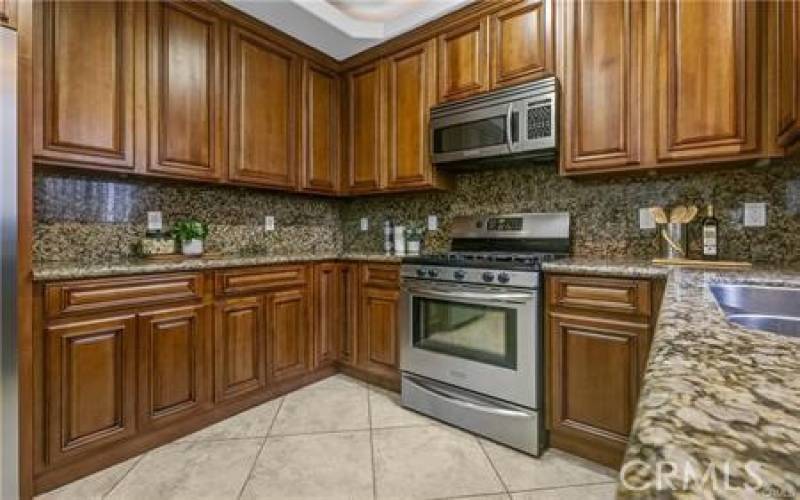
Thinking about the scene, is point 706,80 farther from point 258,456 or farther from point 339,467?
point 258,456

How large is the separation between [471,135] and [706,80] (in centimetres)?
115

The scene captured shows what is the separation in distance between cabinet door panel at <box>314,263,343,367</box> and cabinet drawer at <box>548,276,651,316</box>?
154 centimetres

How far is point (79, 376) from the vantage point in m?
1.69

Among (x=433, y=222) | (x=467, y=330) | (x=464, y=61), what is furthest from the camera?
(x=433, y=222)

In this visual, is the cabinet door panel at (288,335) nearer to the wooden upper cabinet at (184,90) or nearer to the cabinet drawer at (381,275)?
the cabinet drawer at (381,275)

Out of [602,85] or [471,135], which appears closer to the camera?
[602,85]

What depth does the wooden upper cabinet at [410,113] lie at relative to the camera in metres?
2.72

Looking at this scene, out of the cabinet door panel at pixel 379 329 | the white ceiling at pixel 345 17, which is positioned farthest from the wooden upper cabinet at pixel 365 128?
the cabinet door panel at pixel 379 329

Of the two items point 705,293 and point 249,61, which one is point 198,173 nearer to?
point 249,61

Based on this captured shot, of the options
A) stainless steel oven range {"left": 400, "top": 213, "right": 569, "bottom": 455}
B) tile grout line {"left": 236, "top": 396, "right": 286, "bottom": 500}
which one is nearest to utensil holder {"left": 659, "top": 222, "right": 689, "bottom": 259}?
stainless steel oven range {"left": 400, "top": 213, "right": 569, "bottom": 455}

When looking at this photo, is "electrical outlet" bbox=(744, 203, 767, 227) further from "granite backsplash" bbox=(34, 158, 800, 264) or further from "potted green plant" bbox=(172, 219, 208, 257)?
"potted green plant" bbox=(172, 219, 208, 257)

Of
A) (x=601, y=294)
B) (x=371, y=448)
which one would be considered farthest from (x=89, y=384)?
(x=601, y=294)

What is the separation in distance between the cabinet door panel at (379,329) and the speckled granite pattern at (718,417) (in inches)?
81.9

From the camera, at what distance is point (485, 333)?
2117 mm
